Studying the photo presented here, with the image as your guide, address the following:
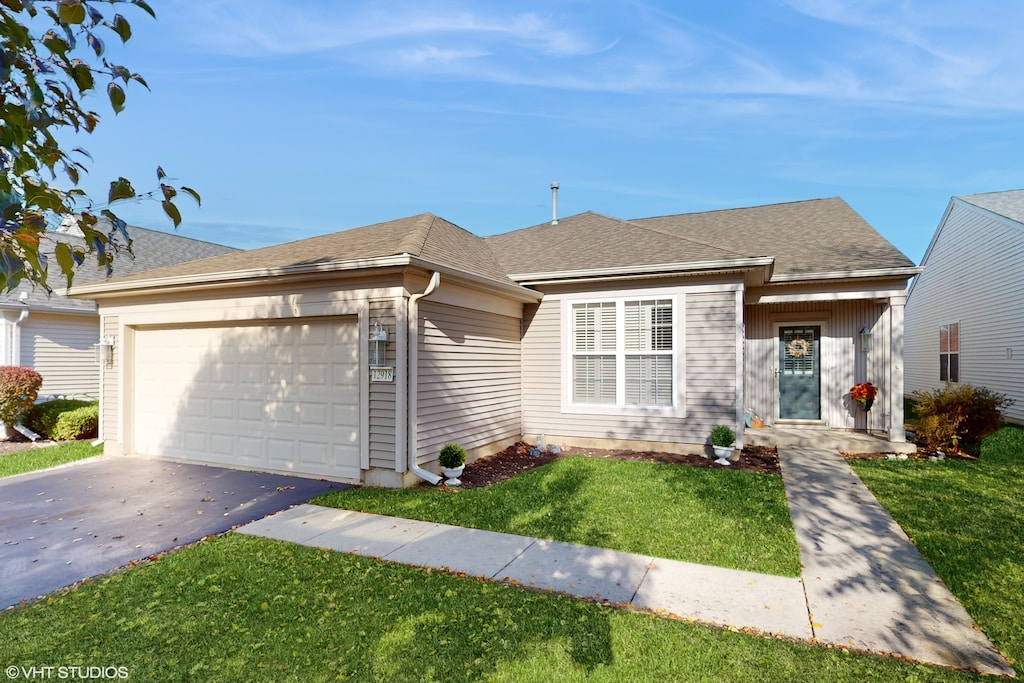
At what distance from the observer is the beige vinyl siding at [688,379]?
8.41m

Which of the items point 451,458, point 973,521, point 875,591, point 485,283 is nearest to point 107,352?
point 451,458

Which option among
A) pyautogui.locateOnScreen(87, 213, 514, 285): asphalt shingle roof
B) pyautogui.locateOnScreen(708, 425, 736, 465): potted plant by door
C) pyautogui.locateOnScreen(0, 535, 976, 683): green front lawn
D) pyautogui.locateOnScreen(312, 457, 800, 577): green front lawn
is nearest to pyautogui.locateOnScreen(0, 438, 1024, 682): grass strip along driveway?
pyautogui.locateOnScreen(0, 535, 976, 683): green front lawn

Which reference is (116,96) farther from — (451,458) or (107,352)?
(107,352)

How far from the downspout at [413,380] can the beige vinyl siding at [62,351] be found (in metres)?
11.4

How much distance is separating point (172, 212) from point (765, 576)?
4.69 meters

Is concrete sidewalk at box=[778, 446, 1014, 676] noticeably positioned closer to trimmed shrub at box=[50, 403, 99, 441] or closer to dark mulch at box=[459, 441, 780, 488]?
dark mulch at box=[459, 441, 780, 488]

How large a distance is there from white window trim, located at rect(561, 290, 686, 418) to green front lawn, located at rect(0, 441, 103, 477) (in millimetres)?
8456

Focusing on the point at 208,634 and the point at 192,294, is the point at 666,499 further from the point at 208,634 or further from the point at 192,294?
the point at 192,294

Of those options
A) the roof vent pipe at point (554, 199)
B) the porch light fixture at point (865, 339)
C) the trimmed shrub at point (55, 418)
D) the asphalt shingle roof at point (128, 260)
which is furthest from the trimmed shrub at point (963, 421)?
the asphalt shingle roof at point (128, 260)

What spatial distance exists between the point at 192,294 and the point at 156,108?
20.6ft

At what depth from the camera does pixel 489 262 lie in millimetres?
9828

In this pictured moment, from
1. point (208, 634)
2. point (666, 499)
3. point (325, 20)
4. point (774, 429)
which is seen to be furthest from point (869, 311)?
point (208, 634)

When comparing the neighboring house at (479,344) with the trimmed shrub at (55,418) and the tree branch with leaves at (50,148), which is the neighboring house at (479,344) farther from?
the tree branch with leaves at (50,148)

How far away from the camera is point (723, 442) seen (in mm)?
8047
